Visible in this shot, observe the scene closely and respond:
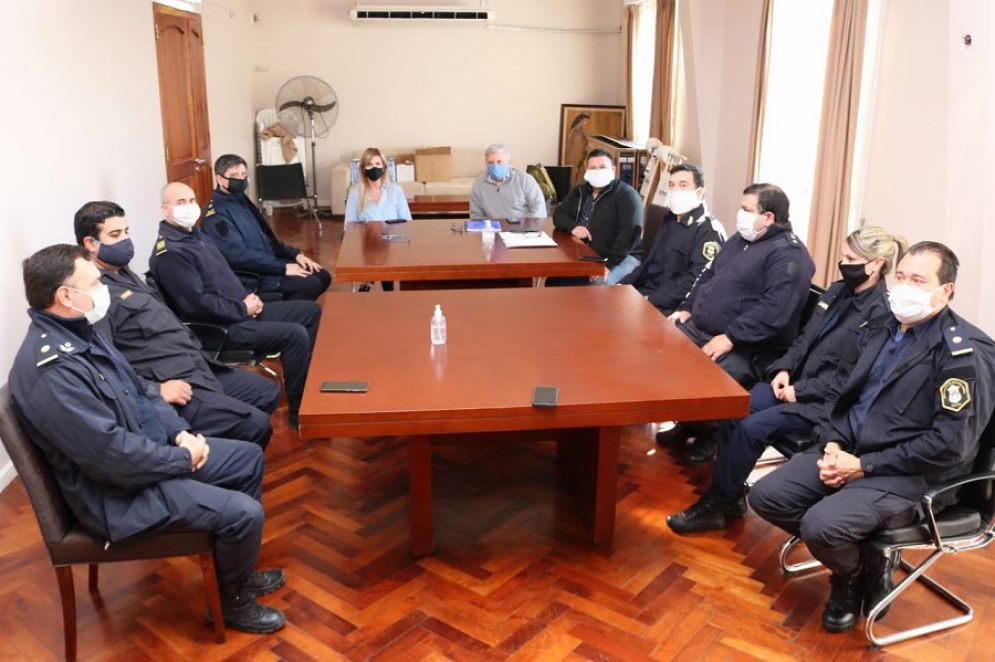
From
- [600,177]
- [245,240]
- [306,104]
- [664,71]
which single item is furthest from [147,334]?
[306,104]

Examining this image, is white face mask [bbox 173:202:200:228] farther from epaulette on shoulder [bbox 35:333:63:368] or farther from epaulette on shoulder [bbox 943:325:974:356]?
epaulette on shoulder [bbox 943:325:974:356]

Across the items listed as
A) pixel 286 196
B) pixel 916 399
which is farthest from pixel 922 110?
pixel 286 196

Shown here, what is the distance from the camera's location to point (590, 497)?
329cm

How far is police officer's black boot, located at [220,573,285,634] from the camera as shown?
2736 mm

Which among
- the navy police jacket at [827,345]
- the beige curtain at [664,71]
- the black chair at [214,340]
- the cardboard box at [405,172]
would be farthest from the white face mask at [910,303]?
the cardboard box at [405,172]

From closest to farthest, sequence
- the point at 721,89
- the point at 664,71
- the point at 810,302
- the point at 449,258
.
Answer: the point at 810,302, the point at 449,258, the point at 721,89, the point at 664,71

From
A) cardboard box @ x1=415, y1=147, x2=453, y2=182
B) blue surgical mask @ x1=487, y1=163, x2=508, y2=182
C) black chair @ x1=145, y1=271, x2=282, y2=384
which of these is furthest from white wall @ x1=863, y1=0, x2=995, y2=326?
cardboard box @ x1=415, y1=147, x2=453, y2=182

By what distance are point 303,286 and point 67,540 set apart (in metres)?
2.92

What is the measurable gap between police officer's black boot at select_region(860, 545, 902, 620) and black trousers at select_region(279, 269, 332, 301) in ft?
11.9

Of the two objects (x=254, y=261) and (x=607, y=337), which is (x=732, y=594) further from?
(x=254, y=261)

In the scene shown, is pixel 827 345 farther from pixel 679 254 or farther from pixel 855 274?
pixel 679 254

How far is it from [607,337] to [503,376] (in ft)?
2.11

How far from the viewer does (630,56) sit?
10.2 m

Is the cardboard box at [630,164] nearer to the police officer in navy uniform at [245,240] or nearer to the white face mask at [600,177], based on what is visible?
the white face mask at [600,177]
